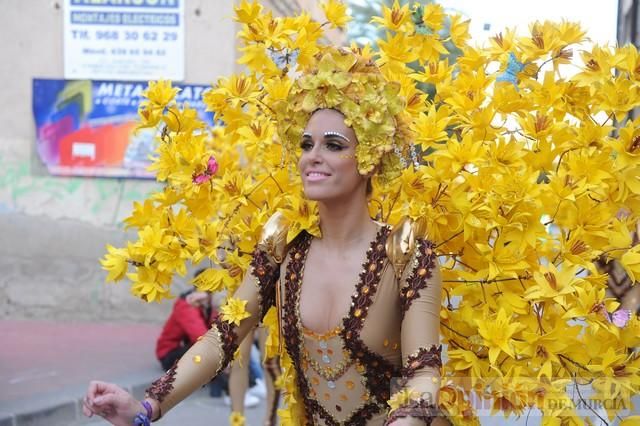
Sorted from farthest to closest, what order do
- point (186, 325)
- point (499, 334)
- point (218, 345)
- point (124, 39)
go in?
point (124, 39) < point (186, 325) < point (218, 345) < point (499, 334)

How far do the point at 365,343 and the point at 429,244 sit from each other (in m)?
0.31

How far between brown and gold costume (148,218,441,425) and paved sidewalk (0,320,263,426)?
4.39 meters

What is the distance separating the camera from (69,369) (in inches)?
308


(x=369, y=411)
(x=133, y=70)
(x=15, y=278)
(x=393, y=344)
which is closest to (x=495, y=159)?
(x=393, y=344)

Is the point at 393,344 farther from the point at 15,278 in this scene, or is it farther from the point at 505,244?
the point at 15,278

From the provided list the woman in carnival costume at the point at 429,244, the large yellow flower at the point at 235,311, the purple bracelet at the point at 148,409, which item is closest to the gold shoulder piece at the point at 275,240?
the woman in carnival costume at the point at 429,244

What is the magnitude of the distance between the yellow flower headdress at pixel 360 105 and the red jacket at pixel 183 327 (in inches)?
195

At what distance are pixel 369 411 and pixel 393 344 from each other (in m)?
0.20

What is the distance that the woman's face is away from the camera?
220 cm

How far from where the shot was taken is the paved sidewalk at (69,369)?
6.51 meters

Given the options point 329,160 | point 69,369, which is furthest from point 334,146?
point 69,369

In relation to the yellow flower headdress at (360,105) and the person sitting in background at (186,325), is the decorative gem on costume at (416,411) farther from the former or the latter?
the person sitting in background at (186,325)

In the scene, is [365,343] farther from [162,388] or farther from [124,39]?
[124,39]

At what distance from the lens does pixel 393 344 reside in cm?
222
